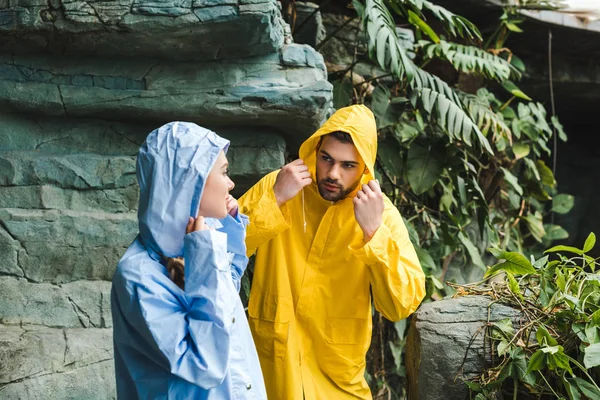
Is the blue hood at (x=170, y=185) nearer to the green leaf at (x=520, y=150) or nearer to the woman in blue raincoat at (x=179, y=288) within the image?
the woman in blue raincoat at (x=179, y=288)

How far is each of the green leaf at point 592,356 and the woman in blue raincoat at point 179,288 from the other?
4.45 feet

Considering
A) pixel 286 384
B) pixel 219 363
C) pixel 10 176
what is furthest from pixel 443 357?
pixel 10 176

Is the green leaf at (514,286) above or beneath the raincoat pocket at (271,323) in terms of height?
above

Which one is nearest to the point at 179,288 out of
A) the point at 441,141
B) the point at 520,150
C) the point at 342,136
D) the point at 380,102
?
the point at 342,136

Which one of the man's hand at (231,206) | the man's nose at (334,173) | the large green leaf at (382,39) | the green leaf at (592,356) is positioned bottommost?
the green leaf at (592,356)

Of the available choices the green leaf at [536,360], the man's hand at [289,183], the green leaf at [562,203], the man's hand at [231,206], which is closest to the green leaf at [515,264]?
the green leaf at [536,360]

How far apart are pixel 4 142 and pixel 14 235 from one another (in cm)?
51

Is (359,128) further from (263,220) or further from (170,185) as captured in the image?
(170,185)

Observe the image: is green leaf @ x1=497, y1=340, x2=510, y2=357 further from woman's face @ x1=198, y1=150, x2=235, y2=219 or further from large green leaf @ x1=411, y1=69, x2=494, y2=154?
large green leaf @ x1=411, y1=69, x2=494, y2=154

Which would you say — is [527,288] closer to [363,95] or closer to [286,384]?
[286,384]

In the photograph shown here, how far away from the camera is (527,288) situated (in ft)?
10.8

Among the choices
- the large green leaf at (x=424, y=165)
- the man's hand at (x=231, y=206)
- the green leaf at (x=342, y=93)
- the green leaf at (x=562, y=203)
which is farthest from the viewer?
the green leaf at (x=562, y=203)

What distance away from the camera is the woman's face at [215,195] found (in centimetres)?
214

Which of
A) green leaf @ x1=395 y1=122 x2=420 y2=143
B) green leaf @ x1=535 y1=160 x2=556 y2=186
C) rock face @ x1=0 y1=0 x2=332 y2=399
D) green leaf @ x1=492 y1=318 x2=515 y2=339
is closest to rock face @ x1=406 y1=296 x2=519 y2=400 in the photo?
green leaf @ x1=492 y1=318 x2=515 y2=339
